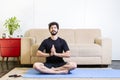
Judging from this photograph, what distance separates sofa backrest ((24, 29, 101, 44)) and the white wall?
1.43 ft

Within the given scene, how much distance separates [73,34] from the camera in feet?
20.6

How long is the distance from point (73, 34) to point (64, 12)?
2.50 ft

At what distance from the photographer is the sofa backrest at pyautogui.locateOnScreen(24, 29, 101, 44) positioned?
244 inches

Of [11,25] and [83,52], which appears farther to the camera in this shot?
[11,25]

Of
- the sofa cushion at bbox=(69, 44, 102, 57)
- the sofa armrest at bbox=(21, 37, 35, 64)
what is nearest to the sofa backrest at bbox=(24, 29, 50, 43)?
the sofa armrest at bbox=(21, 37, 35, 64)

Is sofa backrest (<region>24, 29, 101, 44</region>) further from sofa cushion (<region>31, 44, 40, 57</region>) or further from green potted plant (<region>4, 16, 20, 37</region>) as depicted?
sofa cushion (<region>31, 44, 40, 57</region>)

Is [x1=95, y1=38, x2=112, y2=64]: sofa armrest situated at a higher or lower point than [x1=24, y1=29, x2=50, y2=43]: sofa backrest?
lower

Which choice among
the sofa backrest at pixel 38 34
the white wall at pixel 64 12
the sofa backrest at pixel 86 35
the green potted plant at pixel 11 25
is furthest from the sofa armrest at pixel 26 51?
the sofa backrest at pixel 86 35

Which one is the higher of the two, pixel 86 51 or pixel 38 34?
pixel 38 34

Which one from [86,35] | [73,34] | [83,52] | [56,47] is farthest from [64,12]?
[56,47]

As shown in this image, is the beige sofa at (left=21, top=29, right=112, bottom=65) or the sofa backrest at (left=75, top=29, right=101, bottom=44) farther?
the sofa backrest at (left=75, top=29, right=101, bottom=44)

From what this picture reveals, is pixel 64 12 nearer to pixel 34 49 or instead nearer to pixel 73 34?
pixel 73 34

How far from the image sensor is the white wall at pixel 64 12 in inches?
261

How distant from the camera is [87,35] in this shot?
245 inches
